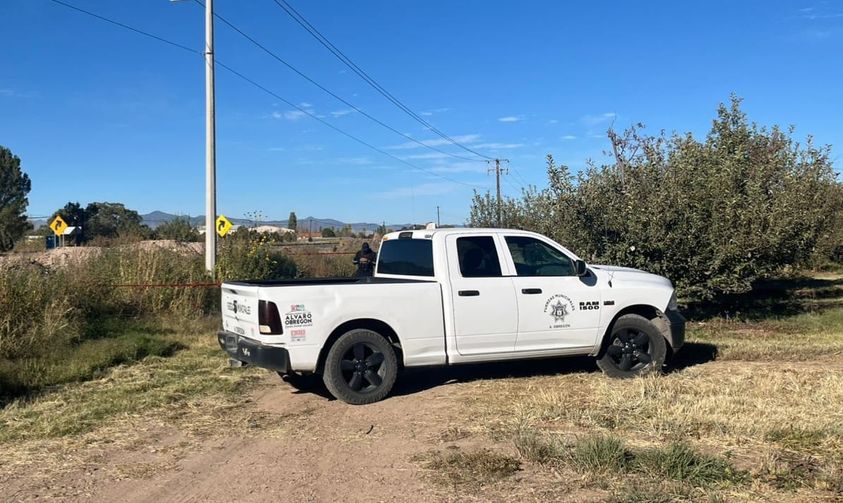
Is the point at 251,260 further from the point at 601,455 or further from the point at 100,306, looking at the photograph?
the point at 601,455

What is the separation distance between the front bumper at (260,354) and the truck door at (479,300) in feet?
6.51

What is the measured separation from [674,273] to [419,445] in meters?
9.22

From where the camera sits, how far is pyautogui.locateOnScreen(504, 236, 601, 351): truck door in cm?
823

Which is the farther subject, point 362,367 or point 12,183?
point 12,183

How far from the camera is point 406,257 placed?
8758mm

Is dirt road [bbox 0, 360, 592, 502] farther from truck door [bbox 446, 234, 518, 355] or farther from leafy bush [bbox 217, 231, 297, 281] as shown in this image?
leafy bush [bbox 217, 231, 297, 281]

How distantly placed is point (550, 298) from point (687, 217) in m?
6.06

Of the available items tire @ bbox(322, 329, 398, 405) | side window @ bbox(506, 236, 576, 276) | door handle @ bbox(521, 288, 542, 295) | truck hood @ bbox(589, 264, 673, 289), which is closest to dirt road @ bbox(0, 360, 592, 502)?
tire @ bbox(322, 329, 398, 405)

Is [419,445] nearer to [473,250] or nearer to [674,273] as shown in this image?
[473,250]

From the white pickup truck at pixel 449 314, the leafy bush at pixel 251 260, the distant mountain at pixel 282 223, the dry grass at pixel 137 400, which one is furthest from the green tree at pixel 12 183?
the white pickup truck at pixel 449 314

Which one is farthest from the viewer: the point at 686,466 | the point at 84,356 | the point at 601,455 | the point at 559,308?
the point at 84,356

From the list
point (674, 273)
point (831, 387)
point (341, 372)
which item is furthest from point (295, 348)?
point (674, 273)

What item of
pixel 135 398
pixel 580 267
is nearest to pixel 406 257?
pixel 580 267


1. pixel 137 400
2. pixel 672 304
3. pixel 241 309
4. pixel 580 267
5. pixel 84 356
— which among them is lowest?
pixel 137 400
